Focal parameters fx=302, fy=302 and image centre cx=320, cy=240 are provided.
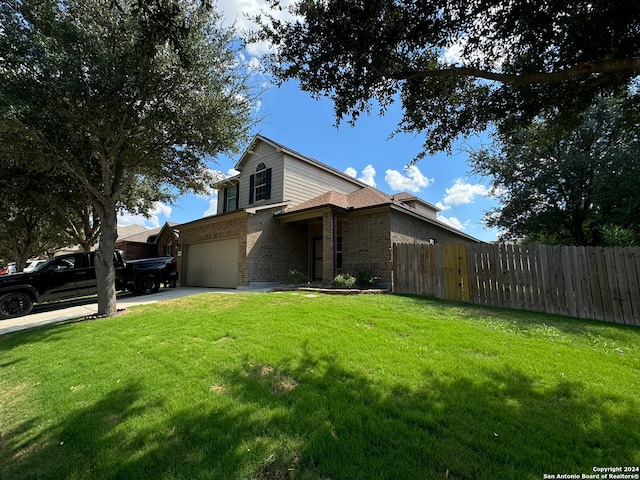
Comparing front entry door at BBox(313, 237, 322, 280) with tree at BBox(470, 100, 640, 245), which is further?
front entry door at BBox(313, 237, 322, 280)

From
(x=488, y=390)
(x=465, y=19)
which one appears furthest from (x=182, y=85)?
(x=488, y=390)

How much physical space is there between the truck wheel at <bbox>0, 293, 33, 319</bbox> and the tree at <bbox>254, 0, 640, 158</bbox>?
1165 centimetres

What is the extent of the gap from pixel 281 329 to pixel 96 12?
335 inches

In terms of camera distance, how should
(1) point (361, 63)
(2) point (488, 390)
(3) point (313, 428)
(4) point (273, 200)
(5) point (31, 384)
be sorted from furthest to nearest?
1. (4) point (273, 200)
2. (1) point (361, 63)
3. (5) point (31, 384)
4. (2) point (488, 390)
5. (3) point (313, 428)

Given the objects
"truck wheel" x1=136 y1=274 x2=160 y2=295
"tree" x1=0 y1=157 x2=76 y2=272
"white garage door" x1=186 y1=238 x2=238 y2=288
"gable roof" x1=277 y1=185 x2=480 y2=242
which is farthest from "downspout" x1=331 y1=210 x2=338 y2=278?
"tree" x1=0 y1=157 x2=76 y2=272

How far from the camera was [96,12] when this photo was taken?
280 inches

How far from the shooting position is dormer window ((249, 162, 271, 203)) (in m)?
15.9

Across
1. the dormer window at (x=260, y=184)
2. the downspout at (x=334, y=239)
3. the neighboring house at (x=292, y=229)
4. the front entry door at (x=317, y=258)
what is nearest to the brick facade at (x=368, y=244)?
the neighboring house at (x=292, y=229)

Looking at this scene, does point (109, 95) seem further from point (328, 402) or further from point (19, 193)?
point (19, 193)

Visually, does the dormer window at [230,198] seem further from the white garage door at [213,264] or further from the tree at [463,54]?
the tree at [463,54]

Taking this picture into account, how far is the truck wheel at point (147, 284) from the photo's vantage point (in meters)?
13.8

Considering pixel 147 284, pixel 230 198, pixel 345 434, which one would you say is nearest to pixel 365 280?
pixel 345 434

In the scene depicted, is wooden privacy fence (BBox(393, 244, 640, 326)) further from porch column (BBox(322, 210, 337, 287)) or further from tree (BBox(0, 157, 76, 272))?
tree (BBox(0, 157, 76, 272))

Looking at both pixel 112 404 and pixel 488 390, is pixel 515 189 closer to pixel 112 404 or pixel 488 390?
pixel 488 390
